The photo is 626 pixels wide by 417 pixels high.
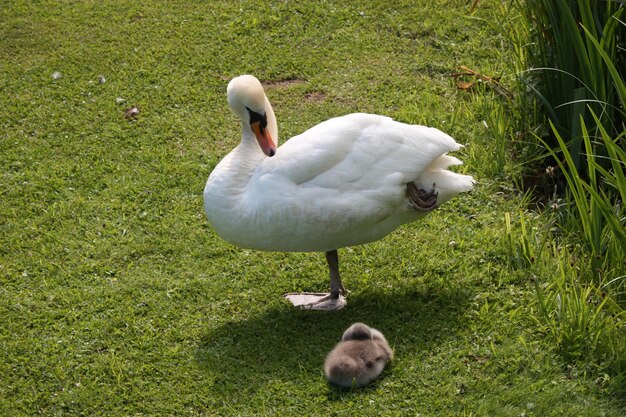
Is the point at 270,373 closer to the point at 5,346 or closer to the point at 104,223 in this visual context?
the point at 5,346

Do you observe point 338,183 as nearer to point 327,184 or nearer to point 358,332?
point 327,184

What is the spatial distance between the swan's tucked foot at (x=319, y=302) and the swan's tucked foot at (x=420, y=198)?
30.0 inches

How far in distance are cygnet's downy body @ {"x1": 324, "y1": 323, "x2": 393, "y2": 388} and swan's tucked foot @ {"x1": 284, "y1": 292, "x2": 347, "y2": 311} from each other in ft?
1.72

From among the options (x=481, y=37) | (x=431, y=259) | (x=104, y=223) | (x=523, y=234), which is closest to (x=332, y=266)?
(x=431, y=259)

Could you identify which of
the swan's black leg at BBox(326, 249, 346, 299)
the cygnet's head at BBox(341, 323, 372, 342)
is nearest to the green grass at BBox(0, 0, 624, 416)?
the swan's black leg at BBox(326, 249, 346, 299)

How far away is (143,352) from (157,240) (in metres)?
1.17

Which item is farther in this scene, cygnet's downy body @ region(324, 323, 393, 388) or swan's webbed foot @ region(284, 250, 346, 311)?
swan's webbed foot @ region(284, 250, 346, 311)

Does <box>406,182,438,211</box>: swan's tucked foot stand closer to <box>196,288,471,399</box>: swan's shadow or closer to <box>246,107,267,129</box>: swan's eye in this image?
<box>196,288,471,399</box>: swan's shadow

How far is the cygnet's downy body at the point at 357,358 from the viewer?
4.70m

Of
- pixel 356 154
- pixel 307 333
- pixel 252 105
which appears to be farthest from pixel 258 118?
pixel 307 333

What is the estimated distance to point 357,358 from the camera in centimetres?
469

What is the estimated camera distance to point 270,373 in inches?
196

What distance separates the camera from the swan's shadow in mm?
4992

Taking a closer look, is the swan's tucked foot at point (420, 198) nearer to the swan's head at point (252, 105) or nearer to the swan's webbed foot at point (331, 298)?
the swan's webbed foot at point (331, 298)
